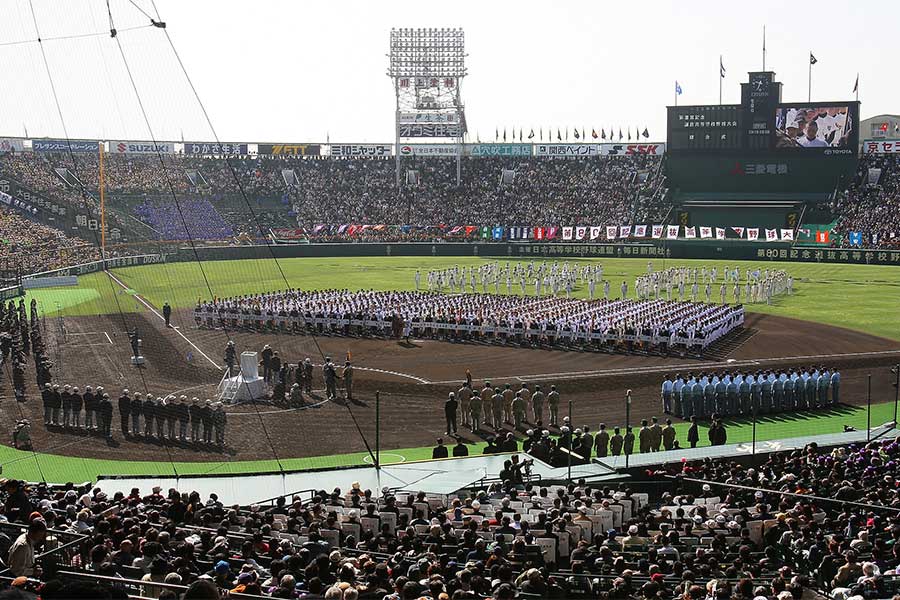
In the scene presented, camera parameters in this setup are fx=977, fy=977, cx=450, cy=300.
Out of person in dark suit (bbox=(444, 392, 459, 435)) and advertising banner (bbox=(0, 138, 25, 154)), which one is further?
advertising banner (bbox=(0, 138, 25, 154))

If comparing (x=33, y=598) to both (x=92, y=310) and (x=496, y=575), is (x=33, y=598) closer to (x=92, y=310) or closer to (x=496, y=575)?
(x=496, y=575)

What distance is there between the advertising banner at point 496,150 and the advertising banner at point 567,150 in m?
1.15

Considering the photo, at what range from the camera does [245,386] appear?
22969mm

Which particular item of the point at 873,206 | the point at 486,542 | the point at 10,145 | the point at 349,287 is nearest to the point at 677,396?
the point at 486,542

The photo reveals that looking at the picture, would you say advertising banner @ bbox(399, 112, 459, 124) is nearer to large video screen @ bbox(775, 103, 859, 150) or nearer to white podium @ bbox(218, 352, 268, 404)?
large video screen @ bbox(775, 103, 859, 150)

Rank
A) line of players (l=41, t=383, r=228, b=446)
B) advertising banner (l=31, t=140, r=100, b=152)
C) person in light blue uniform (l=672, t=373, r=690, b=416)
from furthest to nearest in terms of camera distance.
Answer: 1. advertising banner (l=31, t=140, r=100, b=152)
2. person in light blue uniform (l=672, t=373, r=690, b=416)
3. line of players (l=41, t=383, r=228, b=446)

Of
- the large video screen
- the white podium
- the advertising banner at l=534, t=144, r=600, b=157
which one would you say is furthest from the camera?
the advertising banner at l=534, t=144, r=600, b=157

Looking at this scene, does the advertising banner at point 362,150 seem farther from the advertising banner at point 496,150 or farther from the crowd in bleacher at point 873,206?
the crowd in bleacher at point 873,206

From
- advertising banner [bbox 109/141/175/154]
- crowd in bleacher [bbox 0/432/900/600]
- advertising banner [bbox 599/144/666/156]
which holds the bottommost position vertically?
crowd in bleacher [bbox 0/432/900/600]

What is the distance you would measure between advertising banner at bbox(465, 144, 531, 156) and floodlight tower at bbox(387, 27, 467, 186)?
222cm

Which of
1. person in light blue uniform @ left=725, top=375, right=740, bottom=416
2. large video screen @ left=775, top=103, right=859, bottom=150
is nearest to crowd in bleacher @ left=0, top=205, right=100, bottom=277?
person in light blue uniform @ left=725, top=375, right=740, bottom=416

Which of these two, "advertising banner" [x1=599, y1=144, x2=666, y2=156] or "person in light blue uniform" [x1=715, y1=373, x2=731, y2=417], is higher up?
"advertising banner" [x1=599, y1=144, x2=666, y2=156]

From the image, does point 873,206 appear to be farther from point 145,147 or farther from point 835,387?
point 145,147

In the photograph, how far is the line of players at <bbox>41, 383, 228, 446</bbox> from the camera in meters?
20.4
